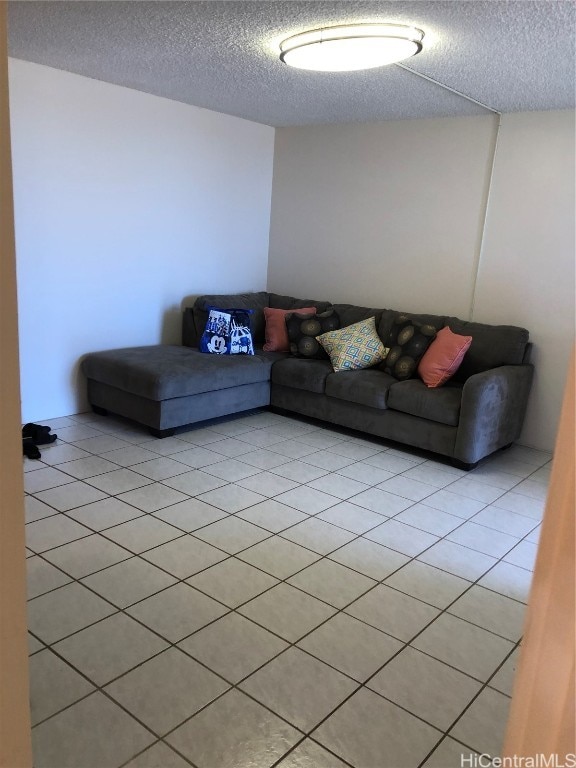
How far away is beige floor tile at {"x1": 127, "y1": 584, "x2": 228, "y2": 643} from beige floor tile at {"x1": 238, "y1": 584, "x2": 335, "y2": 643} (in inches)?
5.1

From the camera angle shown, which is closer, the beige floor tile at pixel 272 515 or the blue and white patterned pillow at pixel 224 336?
the beige floor tile at pixel 272 515

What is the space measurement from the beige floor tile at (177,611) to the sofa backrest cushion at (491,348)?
2.66m

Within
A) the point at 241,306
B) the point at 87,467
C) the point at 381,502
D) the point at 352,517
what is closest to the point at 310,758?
the point at 352,517

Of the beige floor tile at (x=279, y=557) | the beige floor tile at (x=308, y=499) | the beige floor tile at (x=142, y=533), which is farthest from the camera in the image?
the beige floor tile at (x=308, y=499)

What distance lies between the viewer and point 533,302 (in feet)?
14.2

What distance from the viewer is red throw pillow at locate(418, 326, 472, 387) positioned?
13.5 ft

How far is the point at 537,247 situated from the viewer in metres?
4.27

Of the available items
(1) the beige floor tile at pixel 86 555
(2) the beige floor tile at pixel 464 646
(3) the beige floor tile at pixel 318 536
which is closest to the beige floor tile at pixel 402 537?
(3) the beige floor tile at pixel 318 536

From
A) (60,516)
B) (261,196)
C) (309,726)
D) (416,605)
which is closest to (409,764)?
(309,726)

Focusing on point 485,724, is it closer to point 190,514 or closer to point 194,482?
point 190,514

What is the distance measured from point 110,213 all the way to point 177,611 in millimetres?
3145

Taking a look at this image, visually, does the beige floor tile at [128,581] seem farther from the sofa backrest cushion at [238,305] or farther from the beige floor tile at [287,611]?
the sofa backrest cushion at [238,305]

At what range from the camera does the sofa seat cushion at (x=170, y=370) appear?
404 centimetres

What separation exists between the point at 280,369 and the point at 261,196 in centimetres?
188
